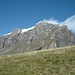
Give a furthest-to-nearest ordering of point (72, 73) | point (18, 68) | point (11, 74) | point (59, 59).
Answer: point (59, 59) → point (18, 68) → point (11, 74) → point (72, 73)

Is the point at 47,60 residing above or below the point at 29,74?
above

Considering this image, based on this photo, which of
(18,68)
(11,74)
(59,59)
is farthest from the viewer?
(59,59)

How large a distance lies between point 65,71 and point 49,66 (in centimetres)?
297

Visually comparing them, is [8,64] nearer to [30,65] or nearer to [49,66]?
[30,65]

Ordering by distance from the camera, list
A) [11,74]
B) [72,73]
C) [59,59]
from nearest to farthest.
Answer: [72,73] < [11,74] < [59,59]

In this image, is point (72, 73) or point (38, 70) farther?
point (38, 70)

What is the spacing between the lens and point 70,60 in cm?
2581

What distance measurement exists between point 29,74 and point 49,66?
322 cm

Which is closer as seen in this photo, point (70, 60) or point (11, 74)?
point (11, 74)

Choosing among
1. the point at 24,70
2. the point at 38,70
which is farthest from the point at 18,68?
the point at 38,70

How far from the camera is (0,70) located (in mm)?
25703

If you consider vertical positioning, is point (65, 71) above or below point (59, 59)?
below

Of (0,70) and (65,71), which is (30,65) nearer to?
(0,70)

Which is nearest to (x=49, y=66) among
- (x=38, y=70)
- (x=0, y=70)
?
(x=38, y=70)
